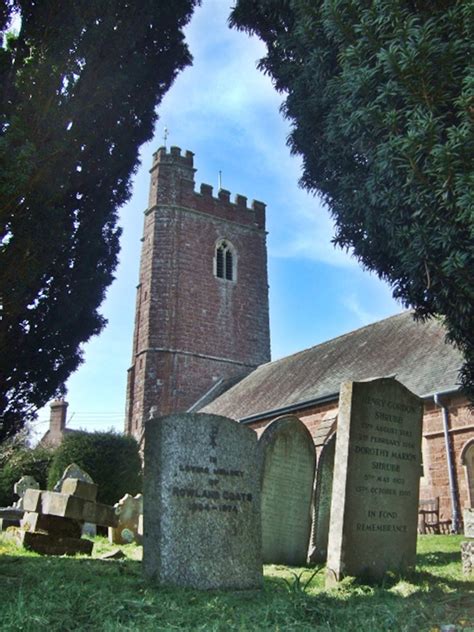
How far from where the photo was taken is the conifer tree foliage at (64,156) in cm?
605

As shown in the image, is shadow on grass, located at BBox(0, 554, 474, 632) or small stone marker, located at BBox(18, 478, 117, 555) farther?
small stone marker, located at BBox(18, 478, 117, 555)

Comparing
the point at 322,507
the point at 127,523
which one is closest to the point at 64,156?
the point at 322,507

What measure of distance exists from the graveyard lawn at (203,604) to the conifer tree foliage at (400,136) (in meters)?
2.83

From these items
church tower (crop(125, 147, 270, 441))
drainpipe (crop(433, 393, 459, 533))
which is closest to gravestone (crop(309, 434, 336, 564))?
drainpipe (crop(433, 393, 459, 533))

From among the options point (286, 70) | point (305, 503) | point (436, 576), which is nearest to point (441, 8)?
point (286, 70)

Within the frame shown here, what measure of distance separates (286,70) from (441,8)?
2480mm

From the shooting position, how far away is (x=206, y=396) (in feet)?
90.5

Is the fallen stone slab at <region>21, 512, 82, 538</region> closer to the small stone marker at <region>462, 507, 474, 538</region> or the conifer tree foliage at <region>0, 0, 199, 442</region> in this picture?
the conifer tree foliage at <region>0, 0, 199, 442</region>

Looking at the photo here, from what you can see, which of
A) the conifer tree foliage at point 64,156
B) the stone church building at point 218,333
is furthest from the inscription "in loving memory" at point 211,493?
the stone church building at point 218,333

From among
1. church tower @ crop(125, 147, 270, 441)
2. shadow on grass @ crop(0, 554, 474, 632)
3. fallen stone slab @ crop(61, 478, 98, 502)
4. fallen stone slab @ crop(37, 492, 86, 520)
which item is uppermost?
church tower @ crop(125, 147, 270, 441)

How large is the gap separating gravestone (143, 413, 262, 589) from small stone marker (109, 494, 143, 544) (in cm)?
544

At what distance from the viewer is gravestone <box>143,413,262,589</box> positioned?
5.13 m

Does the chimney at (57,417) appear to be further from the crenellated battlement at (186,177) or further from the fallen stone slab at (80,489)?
the fallen stone slab at (80,489)

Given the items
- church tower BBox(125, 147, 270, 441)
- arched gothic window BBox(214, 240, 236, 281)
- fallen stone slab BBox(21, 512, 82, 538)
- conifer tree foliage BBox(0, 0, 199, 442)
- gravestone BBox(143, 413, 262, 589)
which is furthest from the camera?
arched gothic window BBox(214, 240, 236, 281)
